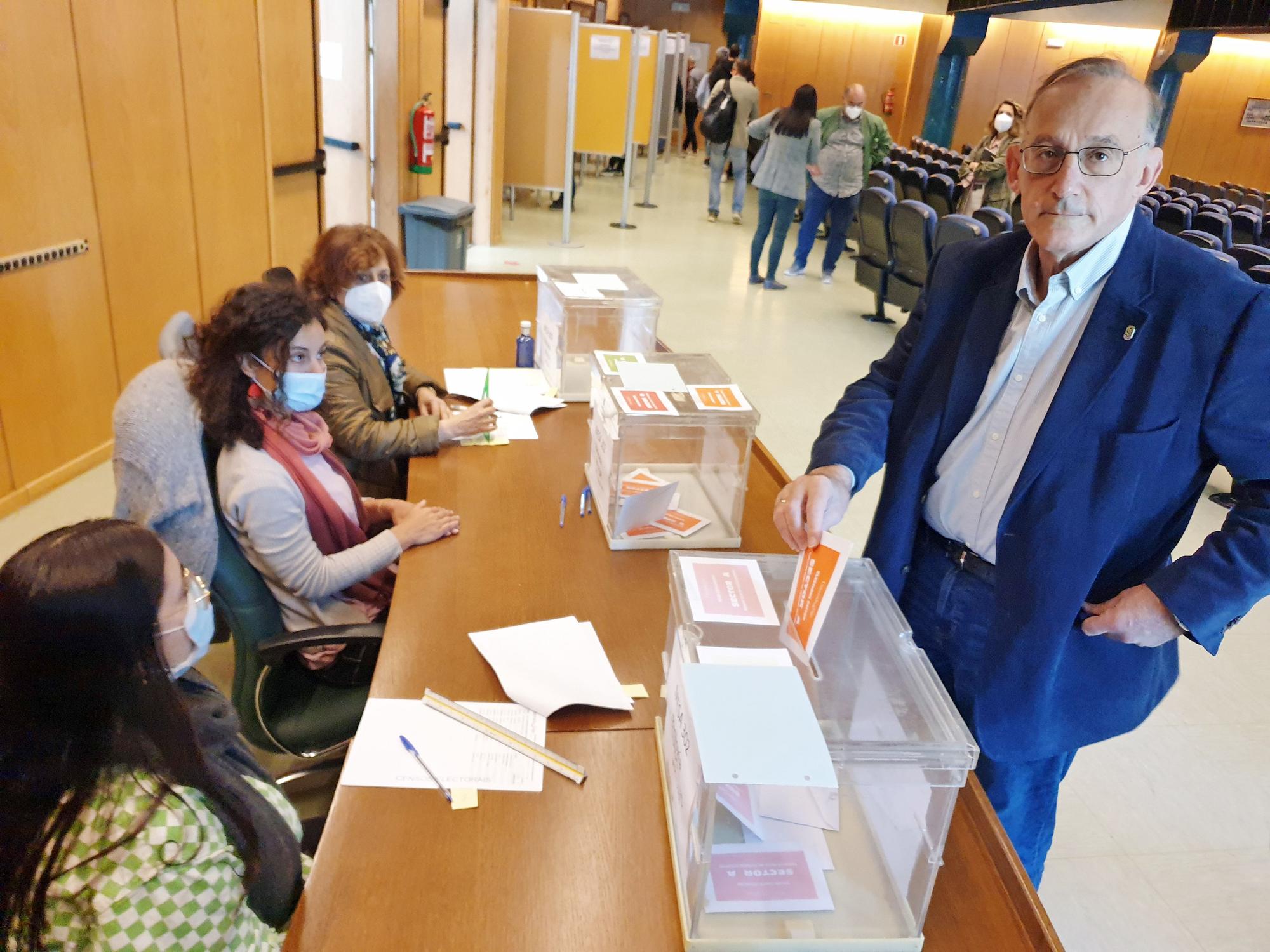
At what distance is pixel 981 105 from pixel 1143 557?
1693 centimetres

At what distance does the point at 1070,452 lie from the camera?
1.31 m

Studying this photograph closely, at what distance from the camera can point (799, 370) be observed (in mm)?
5461

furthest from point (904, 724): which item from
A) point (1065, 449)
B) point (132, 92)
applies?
point (132, 92)

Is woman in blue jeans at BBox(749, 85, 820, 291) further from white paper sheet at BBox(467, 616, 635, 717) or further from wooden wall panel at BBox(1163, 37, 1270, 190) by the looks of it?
wooden wall panel at BBox(1163, 37, 1270, 190)

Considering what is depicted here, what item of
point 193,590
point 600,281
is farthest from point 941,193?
point 193,590

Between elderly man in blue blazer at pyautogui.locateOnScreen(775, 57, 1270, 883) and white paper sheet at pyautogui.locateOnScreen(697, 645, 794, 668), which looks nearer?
white paper sheet at pyautogui.locateOnScreen(697, 645, 794, 668)

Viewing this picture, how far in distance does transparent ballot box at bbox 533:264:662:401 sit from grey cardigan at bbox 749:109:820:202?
4.70 m

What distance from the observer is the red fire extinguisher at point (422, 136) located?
20.5ft

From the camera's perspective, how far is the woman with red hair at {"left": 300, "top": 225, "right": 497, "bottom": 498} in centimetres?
225

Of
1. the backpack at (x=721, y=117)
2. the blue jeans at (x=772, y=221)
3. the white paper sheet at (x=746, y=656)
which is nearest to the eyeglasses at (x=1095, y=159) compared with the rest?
the white paper sheet at (x=746, y=656)

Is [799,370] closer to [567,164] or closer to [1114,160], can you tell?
[567,164]

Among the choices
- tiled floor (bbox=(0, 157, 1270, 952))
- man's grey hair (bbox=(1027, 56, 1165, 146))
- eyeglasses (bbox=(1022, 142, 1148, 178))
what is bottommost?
tiled floor (bbox=(0, 157, 1270, 952))

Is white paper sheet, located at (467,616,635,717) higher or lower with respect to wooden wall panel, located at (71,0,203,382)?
lower

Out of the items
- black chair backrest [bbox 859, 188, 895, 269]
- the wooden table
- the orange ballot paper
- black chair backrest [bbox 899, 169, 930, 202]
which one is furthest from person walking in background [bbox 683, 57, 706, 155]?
the orange ballot paper
